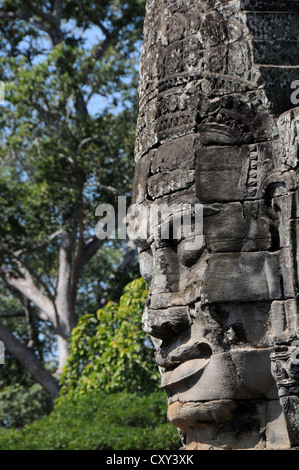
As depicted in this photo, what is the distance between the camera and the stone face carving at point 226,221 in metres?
4.05

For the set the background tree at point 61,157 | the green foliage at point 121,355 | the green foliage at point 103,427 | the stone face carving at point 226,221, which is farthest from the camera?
the background tree at point 61,157

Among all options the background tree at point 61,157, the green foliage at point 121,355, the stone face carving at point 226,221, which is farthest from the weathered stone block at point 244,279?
the background tree at point 61,157

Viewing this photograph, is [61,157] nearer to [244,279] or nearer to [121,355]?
[121,355]

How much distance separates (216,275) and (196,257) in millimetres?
200

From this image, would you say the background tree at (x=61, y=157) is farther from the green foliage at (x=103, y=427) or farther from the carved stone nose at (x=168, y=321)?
the carved stone nose at (x=168, y=321)

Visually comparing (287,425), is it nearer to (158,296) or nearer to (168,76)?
(158,296)

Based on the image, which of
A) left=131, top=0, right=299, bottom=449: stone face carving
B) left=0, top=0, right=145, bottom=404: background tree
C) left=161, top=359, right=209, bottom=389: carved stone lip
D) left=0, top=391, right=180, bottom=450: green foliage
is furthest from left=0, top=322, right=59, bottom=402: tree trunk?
left=161, top=359, right=209, bottom=389: carved stone lip

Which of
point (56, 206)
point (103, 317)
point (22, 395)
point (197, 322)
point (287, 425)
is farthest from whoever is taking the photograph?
point (22, 395)

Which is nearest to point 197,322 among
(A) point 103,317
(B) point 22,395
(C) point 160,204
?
(C) point 160,204

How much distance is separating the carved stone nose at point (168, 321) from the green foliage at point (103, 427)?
4456 millimetres

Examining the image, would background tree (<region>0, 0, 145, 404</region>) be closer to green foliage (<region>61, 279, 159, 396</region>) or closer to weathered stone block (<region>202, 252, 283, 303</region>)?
green foliage (<region>61, 279, 159, 396</region>)

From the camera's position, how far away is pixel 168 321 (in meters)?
4.24

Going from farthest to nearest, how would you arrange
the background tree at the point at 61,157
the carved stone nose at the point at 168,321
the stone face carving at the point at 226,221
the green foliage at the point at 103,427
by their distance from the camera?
the background tree at the point at 61,157 → the green foliage at the point at 103,427 → the carved stone nose at the point at 168,321 → the stone face carving at the point at 226,221

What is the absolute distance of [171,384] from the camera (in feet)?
14.1
